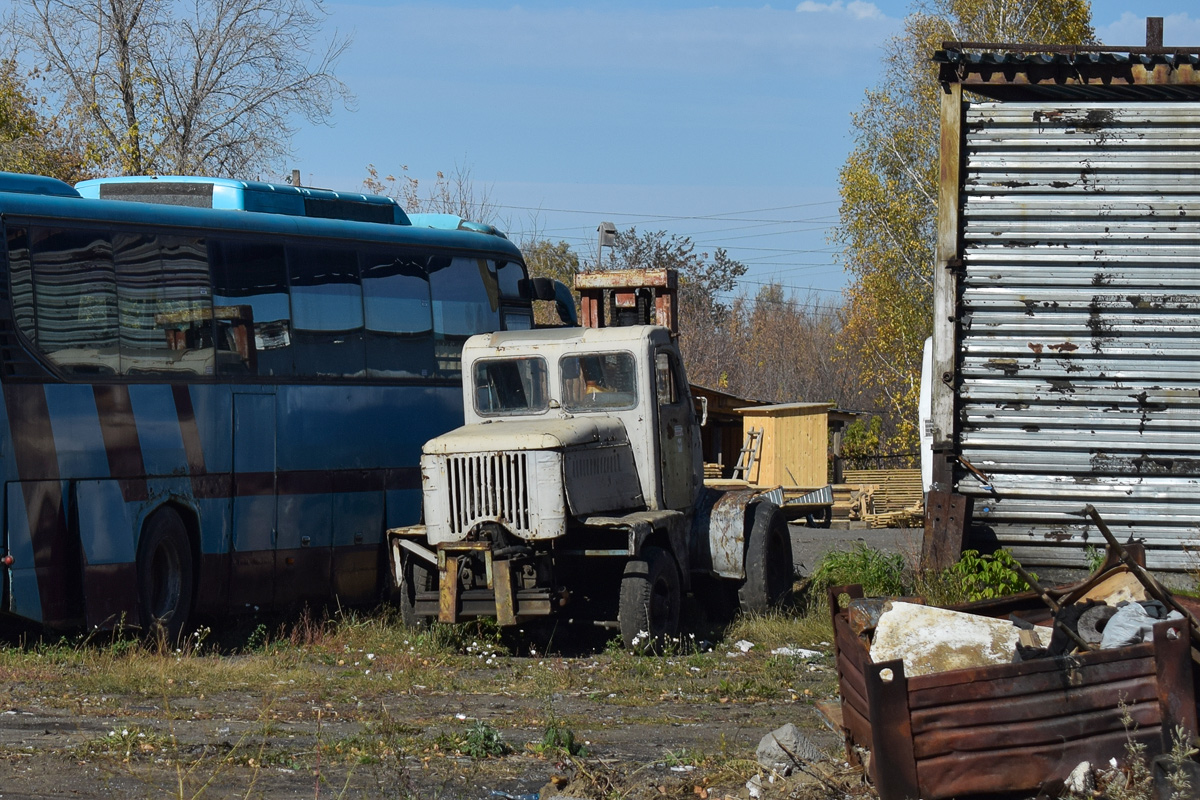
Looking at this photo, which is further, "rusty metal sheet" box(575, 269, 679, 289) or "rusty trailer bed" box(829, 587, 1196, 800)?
"rusty metal sheet" box(575, 269, 679, 289)

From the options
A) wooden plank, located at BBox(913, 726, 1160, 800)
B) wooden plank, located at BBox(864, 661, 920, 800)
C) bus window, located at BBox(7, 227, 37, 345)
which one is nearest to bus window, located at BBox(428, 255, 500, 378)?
bus window, located at BBox(7, 227, 37, 345)

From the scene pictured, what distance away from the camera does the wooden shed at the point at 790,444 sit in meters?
29.7

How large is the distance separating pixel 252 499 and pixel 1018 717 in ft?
26.1

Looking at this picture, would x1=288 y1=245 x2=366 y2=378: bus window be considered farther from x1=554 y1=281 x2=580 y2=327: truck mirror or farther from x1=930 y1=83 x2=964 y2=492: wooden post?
x1=930 y1=83 x2=964 y2=492: wooden post

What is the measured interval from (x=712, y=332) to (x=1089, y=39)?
2277 cm

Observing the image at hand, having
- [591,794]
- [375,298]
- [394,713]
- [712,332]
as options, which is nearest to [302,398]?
[375,298]

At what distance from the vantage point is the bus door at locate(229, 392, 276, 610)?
11438 mm

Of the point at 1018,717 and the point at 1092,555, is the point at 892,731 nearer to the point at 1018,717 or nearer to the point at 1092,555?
the point at 1018,717

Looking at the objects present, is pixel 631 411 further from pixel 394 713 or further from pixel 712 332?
pixel 712 332

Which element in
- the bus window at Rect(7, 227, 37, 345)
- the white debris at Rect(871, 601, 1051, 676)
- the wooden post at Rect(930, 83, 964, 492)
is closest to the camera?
the white debris at Rect(871, 601, 1051, 676)

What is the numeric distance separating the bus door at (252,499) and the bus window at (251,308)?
31 centimetres

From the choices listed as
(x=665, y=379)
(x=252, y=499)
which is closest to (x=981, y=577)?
(x=665, y=379)

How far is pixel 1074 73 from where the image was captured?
10453 mm

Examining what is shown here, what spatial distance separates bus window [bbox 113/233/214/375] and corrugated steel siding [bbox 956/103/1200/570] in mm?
6201
